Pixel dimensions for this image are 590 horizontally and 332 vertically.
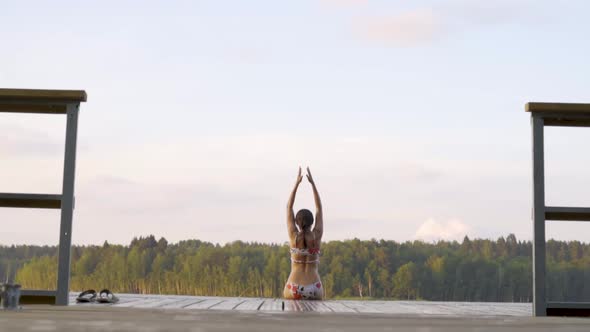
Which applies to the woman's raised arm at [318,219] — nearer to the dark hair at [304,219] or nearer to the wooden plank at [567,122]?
the dark hair at [304,219]

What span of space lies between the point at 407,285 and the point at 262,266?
1295 millimetres

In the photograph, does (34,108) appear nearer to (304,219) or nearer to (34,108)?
(34,108)

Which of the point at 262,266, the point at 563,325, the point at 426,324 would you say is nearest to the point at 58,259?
the point at 426,324

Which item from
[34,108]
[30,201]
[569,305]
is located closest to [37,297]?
[30,201]

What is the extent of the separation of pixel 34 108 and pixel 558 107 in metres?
2.53

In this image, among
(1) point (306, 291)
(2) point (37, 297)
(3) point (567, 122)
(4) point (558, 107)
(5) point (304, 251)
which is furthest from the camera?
(5) point (304, 251)

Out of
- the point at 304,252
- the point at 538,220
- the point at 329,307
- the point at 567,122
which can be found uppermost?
the point at 567,122

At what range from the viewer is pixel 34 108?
4.08 metres

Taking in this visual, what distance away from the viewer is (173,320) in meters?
2.10

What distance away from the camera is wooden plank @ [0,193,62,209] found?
382 centimetres

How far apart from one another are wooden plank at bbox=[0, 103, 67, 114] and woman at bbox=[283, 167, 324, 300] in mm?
2086

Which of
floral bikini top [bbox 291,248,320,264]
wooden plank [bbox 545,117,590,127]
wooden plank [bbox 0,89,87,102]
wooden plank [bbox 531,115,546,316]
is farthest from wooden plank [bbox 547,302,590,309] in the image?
wooden plank [bbox 0,89,87,102]

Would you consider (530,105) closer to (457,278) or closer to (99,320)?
(99,320)

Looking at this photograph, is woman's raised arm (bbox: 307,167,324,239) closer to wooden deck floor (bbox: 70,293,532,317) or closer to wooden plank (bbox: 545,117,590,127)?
wooden deck floor (bbox: 70,293,532,317)
